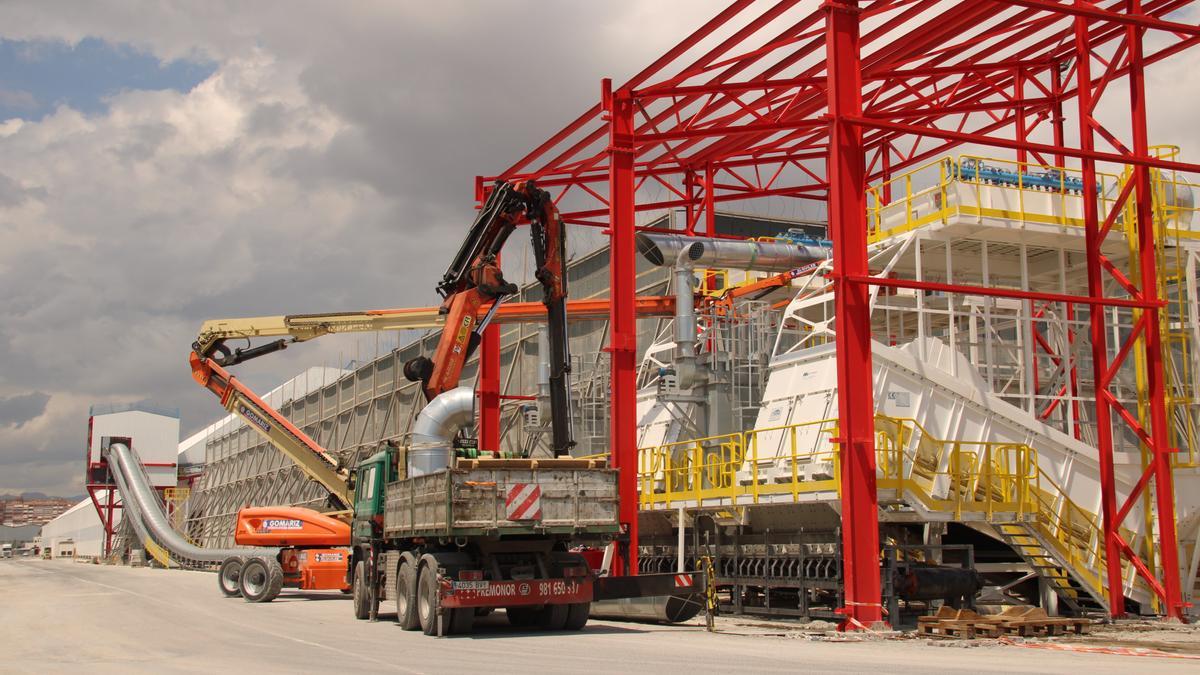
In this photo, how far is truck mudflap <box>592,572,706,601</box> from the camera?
18.8m

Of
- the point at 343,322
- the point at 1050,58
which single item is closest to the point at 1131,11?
the point at 1050,58

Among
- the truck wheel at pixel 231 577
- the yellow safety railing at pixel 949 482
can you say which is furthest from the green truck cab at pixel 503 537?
the truck wheel at pixel 231 577

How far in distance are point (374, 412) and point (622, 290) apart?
34341mm

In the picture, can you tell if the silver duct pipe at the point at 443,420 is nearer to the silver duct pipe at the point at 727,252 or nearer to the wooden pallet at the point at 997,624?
the wooden pallet at the point at 997,624

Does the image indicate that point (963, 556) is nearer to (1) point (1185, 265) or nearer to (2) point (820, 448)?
(2) point (820, 448)

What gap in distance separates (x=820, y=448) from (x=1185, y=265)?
30.3 ft

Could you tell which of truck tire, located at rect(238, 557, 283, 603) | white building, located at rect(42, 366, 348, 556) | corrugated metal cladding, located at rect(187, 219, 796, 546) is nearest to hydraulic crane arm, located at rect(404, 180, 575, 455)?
truck tire, located at rect(238, 557, 283, 603)

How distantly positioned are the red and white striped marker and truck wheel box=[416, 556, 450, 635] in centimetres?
143

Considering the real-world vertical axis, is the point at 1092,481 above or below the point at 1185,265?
below

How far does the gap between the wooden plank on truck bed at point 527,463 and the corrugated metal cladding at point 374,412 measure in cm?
1587

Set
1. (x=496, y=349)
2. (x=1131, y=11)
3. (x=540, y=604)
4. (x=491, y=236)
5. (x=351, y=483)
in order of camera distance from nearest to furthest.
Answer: (x=540, y=604), (x=1131, y=11), (x=491, y=236), (x=351, y=483), (x=496, y=349)

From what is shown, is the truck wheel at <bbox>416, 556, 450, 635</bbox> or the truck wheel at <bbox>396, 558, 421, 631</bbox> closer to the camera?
the truck wheel at <bbox>416, 556, 450, 635</bbox>

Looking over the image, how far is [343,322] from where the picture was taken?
34.1 m

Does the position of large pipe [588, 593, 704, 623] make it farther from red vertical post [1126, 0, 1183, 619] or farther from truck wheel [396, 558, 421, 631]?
red vertical post [1126, 0, 1183, 619]
